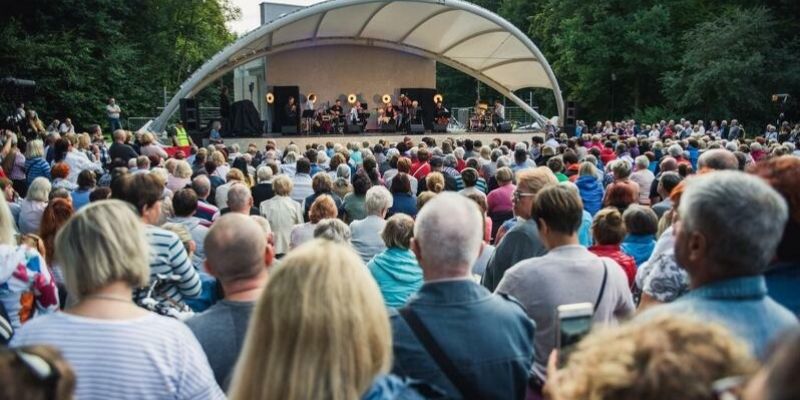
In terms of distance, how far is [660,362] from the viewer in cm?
112

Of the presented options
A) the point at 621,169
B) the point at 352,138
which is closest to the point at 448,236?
the point at 621,169

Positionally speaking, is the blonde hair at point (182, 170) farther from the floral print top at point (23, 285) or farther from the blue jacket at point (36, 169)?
the floral print top at point (23, 285)

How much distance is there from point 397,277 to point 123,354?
2177 mm

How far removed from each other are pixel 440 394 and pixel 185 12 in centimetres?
4737

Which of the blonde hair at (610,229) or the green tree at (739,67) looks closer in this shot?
the blonde hair at (610,229)

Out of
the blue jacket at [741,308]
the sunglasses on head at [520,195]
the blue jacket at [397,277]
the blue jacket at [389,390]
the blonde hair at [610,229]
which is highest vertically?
the sunglasses on head at [520,195]

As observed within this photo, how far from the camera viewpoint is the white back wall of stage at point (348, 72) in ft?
86.0

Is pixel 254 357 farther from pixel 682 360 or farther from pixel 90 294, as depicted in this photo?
pixel 682 360

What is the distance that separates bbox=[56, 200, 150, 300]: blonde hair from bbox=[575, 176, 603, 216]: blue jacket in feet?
18.8

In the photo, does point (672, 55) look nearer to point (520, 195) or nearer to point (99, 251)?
point (520, 195)

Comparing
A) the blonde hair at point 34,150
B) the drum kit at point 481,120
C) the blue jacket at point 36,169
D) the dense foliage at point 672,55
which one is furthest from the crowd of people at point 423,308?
the dense foliage at point 672,55

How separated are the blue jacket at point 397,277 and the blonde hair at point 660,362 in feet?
9.50

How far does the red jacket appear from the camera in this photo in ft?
12.7

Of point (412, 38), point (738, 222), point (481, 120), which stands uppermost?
point (412, 38)
